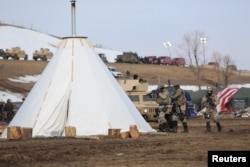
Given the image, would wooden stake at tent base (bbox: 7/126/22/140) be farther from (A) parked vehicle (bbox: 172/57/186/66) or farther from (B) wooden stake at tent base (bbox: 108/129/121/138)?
(A) parked vehicle (bbox: 172/57/186/66)

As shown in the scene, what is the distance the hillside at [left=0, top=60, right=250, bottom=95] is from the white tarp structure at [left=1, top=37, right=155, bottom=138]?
34.5 m

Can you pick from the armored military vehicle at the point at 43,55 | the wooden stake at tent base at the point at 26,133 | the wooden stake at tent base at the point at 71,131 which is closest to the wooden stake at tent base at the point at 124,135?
the wooden stake at tent base at the point at 71,131

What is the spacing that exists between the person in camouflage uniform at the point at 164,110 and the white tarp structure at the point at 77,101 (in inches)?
41.9

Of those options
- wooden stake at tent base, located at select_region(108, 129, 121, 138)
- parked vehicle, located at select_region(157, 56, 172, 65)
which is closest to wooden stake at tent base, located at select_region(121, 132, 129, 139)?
wooden stake at tent base, located at select_region(108, 129, 121, 138)

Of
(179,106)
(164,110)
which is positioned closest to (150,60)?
(164,110)

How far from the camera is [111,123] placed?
57.6ft

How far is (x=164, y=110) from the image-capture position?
64.7 ft

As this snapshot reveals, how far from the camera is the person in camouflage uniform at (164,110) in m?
19.6

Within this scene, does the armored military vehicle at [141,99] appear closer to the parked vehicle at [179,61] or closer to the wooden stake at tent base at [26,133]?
the wooden stake at tent base at [26,133]

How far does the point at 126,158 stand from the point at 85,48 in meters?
8.17

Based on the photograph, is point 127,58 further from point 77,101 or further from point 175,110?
point 77,101

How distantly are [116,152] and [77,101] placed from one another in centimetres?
550

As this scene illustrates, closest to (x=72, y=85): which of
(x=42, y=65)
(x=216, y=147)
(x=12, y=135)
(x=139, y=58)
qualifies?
(x=12, y=135)

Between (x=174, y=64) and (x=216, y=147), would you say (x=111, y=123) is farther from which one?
(x=174, y=64)
